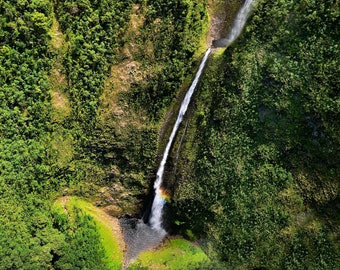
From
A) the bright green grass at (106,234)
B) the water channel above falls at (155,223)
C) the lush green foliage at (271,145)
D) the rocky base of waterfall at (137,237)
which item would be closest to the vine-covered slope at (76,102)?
the bright green grass at (106,234)

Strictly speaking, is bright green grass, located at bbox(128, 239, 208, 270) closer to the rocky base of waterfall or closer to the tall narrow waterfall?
the rocky base of waterfall

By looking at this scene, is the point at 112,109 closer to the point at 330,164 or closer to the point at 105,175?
the point at 105,175

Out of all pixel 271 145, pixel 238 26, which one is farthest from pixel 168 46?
pixel 271 145

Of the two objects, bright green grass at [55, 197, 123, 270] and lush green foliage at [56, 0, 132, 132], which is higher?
lush green foliage at [56, 0, 132, 132]

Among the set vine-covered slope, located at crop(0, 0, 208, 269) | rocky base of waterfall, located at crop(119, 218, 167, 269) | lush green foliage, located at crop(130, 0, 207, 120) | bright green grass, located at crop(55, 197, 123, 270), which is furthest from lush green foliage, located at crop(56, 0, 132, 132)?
rocky base of waterfall, located at crop(119, 218, 167, 269)

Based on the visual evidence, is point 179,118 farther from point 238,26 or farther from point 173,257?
point 173,257
